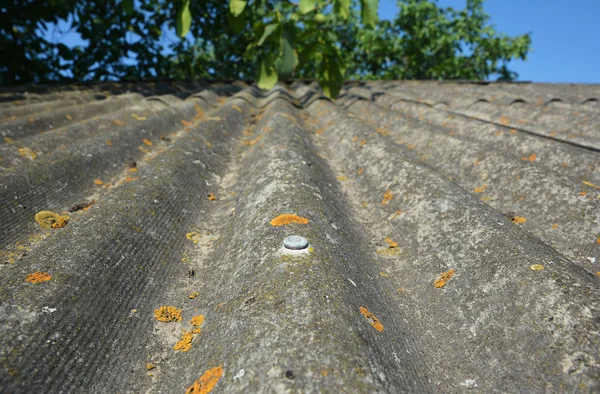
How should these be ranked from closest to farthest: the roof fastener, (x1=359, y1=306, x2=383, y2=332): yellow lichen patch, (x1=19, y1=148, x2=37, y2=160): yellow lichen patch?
(x1=359, y1=306, x2=383, y2=332): yellow lichen patch, the roof fastener, (x1=19, y1=148, x2=37, y2=160): yellow lichen patch

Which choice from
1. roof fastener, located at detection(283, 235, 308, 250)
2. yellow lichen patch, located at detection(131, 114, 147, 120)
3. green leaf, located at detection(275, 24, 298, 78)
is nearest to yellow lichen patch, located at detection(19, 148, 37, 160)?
yellow lichen patch, located at detection(131, 114, 147, 120)

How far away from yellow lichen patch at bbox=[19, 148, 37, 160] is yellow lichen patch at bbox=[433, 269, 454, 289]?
222 centimetres

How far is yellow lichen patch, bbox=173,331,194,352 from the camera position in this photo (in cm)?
109

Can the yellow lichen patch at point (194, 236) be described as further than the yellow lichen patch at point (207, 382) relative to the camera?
Yes

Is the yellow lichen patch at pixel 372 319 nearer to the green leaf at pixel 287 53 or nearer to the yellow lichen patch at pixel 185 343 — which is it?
the yellow lichen patch at pixel 185 343

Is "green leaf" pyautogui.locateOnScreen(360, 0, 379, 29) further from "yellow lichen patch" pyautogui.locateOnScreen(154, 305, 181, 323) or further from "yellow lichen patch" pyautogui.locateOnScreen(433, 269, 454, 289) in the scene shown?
"yellow lichen patch" pyautogui.locateOnScreen(154, 305, 181, 323)

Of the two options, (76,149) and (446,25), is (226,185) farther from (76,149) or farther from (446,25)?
(446,25)

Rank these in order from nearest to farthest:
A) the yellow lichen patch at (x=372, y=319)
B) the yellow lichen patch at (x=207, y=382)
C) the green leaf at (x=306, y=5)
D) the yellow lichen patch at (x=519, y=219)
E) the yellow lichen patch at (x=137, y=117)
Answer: the yellow lichen patch at (x=207, y=382) → the yellow lichen patch at (x=372, y=319) → the yellow lichen patch at (x=519, y=219) → the green leaf at (x=306, y=5) → the yellow lichen patch at (x=137, y=117)

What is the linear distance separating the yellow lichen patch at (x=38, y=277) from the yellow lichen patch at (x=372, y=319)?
2.98 ft

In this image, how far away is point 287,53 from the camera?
2.13 meters

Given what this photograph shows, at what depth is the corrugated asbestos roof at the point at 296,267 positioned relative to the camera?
0.93m

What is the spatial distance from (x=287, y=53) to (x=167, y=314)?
1.52 m

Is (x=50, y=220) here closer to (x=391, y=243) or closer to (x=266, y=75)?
(x=266, y=75)

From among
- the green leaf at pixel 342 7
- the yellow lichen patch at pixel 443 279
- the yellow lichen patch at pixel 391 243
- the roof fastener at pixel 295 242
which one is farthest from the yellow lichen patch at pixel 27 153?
the yellow lichen patch at pixel 443 279
